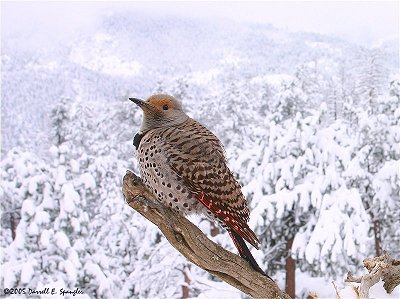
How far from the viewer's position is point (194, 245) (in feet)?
13.1

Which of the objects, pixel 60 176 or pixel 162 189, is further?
pixel 60 176

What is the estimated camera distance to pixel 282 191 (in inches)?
543

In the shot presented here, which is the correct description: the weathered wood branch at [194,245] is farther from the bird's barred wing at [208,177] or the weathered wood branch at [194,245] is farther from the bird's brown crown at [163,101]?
the bird's brown crown at [163,101]

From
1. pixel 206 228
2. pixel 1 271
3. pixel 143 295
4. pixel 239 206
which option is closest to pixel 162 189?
pixel 239 206

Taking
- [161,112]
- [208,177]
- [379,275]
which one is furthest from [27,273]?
[379,275]

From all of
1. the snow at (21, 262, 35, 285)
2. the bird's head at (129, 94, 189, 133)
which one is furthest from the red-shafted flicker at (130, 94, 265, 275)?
the snow at (21, 262, 35, 285)

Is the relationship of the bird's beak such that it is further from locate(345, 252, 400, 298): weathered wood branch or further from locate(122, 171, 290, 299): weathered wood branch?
locate(345, 252, 400, 298): weathered wood branch

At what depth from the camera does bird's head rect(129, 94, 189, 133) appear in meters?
4.33

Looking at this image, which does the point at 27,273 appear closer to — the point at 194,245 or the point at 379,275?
the point at 194,245

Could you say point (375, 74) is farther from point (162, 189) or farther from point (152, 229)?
point (162, 189)

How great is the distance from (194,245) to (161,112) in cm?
120

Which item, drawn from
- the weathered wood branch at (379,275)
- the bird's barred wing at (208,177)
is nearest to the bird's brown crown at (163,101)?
the bird's barred wing at (208,177)

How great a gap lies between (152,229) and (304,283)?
667cm

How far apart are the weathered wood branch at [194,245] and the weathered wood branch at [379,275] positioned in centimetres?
69
